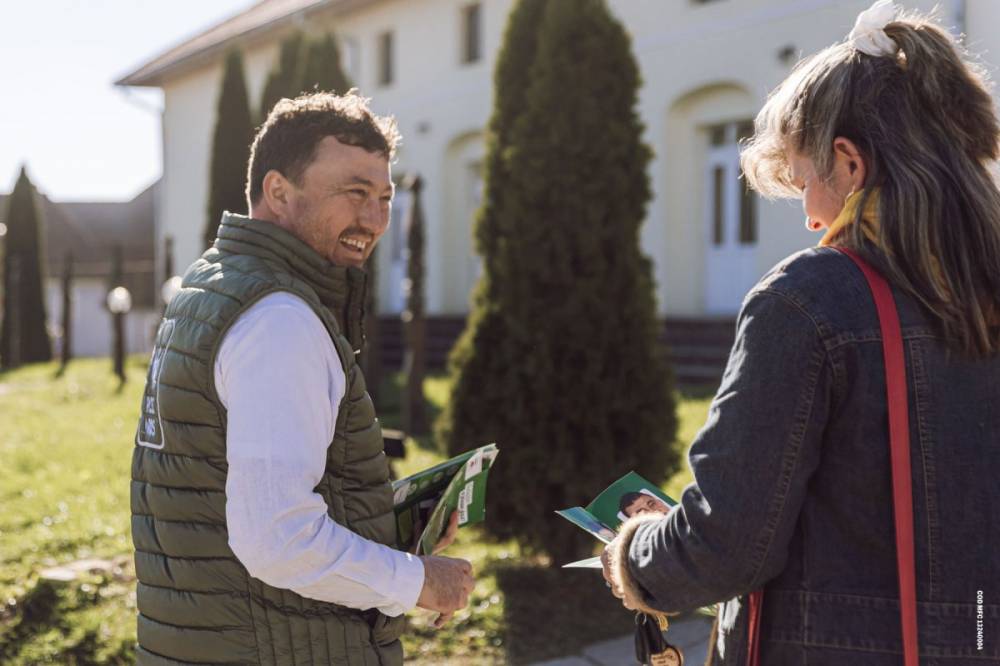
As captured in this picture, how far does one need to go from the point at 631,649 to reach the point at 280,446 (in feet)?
11.9

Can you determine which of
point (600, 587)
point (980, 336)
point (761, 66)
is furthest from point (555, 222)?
point (761, 66)

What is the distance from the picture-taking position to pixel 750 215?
Answer: 1509 centimetres

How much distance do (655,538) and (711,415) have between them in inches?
9.7

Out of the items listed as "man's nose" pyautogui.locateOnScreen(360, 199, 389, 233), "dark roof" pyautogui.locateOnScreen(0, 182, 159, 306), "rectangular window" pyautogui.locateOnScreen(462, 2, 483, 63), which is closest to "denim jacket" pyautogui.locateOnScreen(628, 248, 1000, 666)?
"man's nose" pyautogui.locateOnScreen(360, 199, 389, 233)

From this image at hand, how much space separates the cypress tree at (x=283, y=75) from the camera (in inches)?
528

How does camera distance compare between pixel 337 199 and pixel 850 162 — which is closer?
pixel 850 162

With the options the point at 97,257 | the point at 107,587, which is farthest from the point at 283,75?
the point at 97,257

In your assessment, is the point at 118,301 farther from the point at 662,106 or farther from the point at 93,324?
the point at 93,324

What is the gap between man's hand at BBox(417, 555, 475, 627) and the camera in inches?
86.3

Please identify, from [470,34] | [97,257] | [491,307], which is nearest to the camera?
[491,307]

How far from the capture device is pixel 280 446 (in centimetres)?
196

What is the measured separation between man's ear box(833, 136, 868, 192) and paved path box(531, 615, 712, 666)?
139 inches

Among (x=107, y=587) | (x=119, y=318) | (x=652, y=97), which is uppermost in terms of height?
(x=652, y=97)

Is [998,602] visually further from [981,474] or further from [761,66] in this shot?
[761,66]
